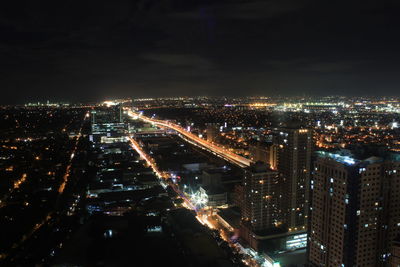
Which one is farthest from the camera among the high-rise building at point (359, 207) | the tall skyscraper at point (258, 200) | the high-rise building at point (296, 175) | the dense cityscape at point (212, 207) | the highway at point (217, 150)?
the highway at point (217, 150)

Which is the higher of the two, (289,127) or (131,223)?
(289,127)

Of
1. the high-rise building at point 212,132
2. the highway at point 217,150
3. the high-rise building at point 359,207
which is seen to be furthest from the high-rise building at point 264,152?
the high-rise building at point 212,132

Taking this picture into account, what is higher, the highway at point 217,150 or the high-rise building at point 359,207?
the high-rise building at point 359,207

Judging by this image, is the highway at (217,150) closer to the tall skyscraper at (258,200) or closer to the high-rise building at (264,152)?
the high-rise building at (264,152)

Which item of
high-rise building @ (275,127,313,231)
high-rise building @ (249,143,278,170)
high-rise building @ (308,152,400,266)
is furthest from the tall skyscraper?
high-rise building @ (249,143,278,170)

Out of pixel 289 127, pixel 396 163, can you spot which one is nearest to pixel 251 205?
pixel 289 127

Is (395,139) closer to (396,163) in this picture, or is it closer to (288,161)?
(288,161)
